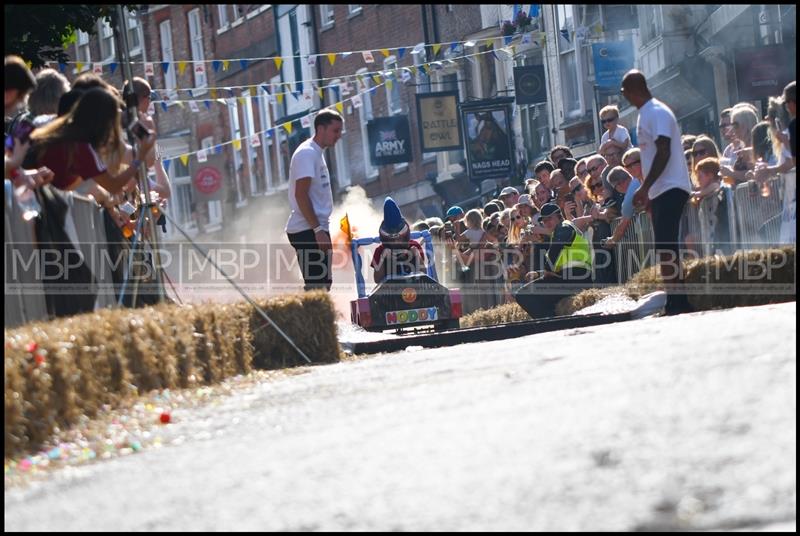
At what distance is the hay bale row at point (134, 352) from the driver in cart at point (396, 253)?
5430mm

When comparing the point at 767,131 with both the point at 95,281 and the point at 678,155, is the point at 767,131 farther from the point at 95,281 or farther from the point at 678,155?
the point at 95,281

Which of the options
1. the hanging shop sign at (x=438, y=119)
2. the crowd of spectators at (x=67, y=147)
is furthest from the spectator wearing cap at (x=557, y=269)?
the hanging shop sign at (x=438, y=119)

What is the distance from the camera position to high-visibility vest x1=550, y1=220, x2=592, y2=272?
52.8 ft

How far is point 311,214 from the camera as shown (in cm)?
1380

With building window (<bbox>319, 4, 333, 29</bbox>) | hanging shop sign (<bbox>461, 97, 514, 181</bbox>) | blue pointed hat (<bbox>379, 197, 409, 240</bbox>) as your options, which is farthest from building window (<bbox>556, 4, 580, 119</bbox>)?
blue pointed hat (<bbox>379, 197, 409, 240</bbox>)

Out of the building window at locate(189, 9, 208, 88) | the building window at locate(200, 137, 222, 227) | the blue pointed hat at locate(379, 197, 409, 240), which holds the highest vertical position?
the building window at locate(189, 9, 208, 88)

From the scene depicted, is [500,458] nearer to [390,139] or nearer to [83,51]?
[390,139]

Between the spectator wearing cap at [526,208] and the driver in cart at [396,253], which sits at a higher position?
the spectator wearing cap at [526,208]

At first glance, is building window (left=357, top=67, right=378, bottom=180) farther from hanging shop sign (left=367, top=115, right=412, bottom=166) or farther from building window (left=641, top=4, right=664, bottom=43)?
building window (left=641, top=4, right=664, bottom=43)

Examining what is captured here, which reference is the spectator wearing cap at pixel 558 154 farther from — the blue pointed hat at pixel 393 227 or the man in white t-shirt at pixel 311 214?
the man in white t-shirt at pixel 311 214

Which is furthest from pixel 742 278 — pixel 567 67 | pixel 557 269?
pixel 567 67

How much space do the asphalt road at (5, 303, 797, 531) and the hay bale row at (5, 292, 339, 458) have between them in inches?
25.0

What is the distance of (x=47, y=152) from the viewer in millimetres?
10508

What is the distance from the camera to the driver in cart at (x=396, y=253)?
18.0 metres
